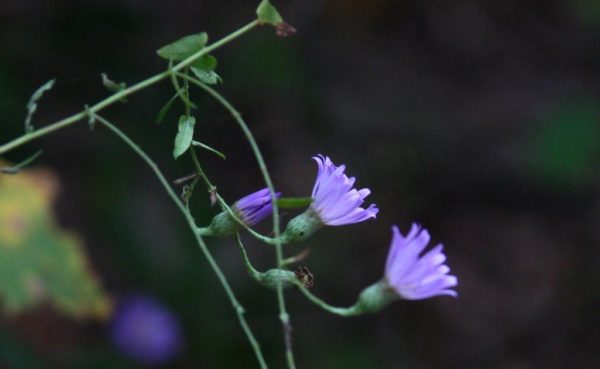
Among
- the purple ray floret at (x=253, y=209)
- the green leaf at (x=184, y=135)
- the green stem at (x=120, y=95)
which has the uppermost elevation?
the green stem at (x=120, y=95)

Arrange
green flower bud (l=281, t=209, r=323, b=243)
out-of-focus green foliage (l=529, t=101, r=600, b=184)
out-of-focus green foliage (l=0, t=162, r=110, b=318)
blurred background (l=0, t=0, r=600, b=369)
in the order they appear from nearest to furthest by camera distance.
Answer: green flower bud (l=281, t=209, r=323, b=243), out-of-focus green foliage (l=0, t=162, r=110, b=318), blurred background (l=0, t=0, r=600, b=369), out-of-focus green foliage (l=529, t=101, r=600, b=184)

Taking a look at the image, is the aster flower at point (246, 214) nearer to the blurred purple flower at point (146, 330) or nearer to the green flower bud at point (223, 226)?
the green flower bud at point (223, 226)

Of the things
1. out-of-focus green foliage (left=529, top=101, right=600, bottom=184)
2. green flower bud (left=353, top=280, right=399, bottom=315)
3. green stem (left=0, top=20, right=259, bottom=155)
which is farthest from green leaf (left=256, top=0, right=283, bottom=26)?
out-of-focus green foliage (left=529, top=101, right=600, bottom=184)

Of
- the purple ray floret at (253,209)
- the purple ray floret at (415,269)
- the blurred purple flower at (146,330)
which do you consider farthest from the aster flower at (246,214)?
the blurred purple flower at (146,330)

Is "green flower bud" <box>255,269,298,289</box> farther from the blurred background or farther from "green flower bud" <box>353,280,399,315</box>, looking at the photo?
the blurred background

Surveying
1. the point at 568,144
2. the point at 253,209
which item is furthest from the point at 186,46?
the point at 568,144

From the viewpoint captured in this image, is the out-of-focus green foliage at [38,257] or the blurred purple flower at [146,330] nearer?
the out-of-focus green foliage at [38,257]
